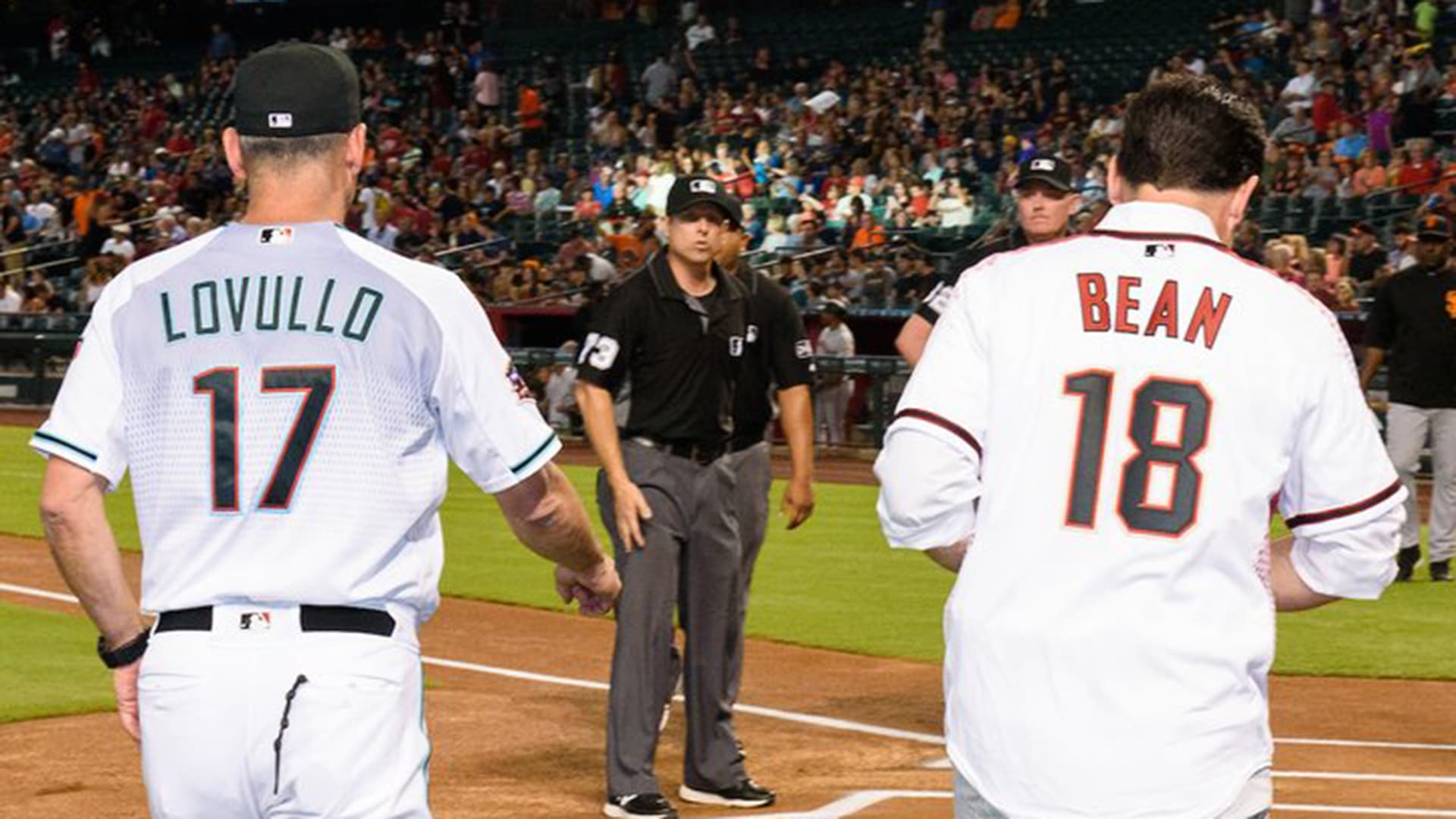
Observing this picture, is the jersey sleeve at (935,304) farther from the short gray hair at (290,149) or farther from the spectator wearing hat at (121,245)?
the spectator wearing hat at (121,245)

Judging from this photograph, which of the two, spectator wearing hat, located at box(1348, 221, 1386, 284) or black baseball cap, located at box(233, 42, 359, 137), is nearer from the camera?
black baseball cap, located at box(233, 42, 359, 137)

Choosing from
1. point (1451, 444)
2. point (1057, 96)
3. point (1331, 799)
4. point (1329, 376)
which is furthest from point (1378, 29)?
point (1329, 376)

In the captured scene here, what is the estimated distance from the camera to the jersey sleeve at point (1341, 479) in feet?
11.9

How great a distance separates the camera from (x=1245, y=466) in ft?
11.8

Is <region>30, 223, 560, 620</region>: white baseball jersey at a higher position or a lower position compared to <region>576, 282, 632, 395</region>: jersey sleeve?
higher

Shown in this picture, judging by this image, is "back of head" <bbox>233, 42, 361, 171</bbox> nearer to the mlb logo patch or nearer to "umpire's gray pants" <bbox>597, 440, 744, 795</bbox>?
the mlb logo patch

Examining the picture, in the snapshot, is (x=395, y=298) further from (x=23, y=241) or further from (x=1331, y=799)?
(x=23, y=241)

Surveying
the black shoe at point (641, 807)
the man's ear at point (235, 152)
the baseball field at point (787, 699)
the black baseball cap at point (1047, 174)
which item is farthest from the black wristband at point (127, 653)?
the black baseball cap at point (1047, 174)

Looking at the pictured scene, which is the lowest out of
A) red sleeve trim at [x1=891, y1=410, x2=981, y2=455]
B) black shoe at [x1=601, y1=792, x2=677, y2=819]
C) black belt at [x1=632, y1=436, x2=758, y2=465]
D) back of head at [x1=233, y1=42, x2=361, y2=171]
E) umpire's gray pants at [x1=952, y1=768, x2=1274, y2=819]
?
black shoe at [x1=601, y1=792, x2=677, y2=819]

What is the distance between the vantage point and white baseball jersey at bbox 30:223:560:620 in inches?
154

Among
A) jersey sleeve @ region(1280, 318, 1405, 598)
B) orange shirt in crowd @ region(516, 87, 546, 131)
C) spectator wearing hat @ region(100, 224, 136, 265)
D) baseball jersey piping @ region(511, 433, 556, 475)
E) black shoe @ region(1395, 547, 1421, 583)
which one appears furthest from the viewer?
orange shirt in crowd @ region(516, 87, 546, 131)

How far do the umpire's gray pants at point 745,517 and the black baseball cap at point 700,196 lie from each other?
0.92 metres

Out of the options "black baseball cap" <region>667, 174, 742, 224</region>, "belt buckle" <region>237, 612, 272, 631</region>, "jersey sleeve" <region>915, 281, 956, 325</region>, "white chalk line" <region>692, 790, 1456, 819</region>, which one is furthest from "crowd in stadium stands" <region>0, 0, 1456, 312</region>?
"belt buckle" <region>237, 612, 272, 631</region>

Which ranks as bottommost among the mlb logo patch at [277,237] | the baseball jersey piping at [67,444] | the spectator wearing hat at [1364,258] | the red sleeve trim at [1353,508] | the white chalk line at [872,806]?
the spectator wearing hat at [1364,258]
